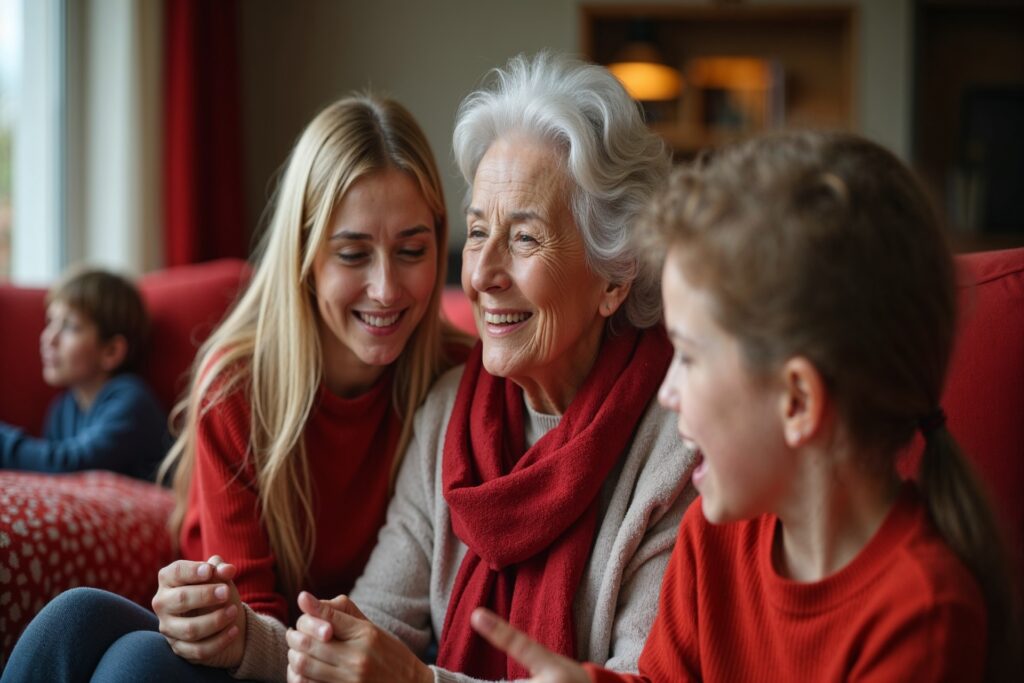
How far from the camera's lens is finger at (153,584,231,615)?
1.42 meters

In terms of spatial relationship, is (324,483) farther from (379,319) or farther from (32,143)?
(32,143)

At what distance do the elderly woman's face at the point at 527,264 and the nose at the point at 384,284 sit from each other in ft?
0.59

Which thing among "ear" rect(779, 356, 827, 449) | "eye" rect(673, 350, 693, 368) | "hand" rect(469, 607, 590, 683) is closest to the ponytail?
"ear" rect(779, 356, 827, 449)

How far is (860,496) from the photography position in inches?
44.4

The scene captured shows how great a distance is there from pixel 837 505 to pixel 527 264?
617mm

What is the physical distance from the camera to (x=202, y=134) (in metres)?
4.71

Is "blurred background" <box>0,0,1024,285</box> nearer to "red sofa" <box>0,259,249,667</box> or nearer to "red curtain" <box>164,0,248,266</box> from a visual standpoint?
"red curtain" <box>164,0,248,266</box>

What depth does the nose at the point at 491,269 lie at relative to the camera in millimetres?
1578

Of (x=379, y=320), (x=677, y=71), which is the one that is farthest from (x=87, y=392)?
(x=677, y=71)

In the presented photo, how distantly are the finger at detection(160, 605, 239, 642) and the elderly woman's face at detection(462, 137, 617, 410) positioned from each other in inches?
20.1

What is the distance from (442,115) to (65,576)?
4.26 m

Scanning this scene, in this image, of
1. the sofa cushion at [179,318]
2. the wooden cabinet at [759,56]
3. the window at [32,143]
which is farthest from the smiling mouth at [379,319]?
the wooden cabinet at [759,56]

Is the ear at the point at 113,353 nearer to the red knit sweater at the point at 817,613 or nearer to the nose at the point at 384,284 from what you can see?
the nose at the point at 384,284

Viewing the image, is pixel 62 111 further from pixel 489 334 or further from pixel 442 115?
pixel 489 334
